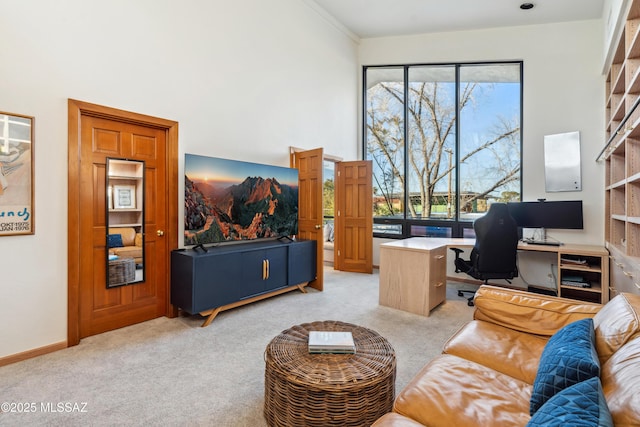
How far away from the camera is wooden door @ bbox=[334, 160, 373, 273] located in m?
5.55

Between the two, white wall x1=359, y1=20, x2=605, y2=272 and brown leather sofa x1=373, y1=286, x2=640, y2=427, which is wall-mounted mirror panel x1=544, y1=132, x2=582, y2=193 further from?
brown leather sofa x1=373, y1=286, x2=640, y2=427

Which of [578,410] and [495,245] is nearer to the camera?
[578,410]

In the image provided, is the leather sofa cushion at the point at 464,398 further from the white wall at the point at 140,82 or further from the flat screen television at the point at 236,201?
the white wall at the point at 140,82

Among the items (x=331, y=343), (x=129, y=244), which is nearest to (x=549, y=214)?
(x=331, y=343)

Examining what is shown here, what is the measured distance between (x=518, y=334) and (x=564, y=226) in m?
3.21

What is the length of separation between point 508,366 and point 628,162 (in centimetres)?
222

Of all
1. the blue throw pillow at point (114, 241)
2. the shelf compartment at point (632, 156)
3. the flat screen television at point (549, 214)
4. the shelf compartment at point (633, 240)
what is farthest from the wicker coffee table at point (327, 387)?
the flat screen television at point (549, 214)

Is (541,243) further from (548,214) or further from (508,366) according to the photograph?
(508,366)

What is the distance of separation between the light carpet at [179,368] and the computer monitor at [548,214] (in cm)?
170

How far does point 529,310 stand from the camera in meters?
1.84

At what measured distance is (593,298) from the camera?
3799 mm

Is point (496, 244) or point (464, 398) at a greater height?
point (496, 244)

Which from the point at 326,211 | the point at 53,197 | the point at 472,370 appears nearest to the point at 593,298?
the point at 472,370

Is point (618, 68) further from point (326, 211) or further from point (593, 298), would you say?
point (326, 211)
